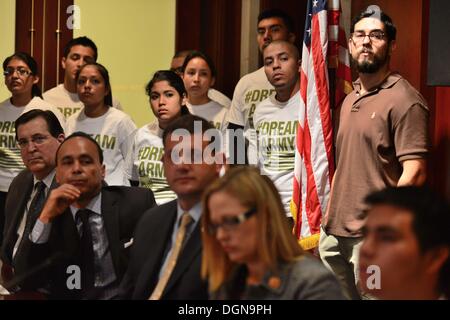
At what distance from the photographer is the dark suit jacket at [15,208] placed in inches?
153

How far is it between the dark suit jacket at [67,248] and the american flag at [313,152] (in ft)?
2.94

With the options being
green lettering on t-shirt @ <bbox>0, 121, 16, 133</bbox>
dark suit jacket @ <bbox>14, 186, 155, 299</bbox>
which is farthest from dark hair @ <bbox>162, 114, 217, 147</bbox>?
green lettering on t-shirt @ <bbox>0, 121, 16, 133</bbox>

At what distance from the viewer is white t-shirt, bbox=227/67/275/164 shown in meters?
4.85

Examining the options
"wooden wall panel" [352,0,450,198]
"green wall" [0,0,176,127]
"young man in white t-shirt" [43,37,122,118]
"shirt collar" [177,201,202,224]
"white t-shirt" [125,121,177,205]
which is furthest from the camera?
"green wall" [0,0,176,127]

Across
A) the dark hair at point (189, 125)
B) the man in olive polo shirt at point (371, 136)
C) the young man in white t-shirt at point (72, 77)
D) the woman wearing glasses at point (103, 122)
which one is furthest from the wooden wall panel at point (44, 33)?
the dark hair at point (189, 125)

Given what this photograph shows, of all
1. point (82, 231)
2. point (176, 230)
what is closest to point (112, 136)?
point (82, 231)

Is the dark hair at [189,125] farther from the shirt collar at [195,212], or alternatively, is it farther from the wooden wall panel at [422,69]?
the wooden wall panel at [422,69]

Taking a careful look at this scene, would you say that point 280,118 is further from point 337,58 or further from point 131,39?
point 131,39

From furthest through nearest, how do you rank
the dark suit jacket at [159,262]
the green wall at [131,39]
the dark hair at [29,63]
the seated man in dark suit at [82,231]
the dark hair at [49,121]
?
the green wall at [131,39]
the dark hair at [29,63]
the dark hair at [49,121]
the seated man in dark suit at [82,231]
the dark suit jacket at [159,262]

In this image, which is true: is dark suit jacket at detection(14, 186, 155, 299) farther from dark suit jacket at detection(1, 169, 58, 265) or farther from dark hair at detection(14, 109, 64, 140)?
dark hair at detection(14, 109, 64, 140)

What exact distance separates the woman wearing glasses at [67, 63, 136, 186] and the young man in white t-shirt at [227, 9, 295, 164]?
48cm
